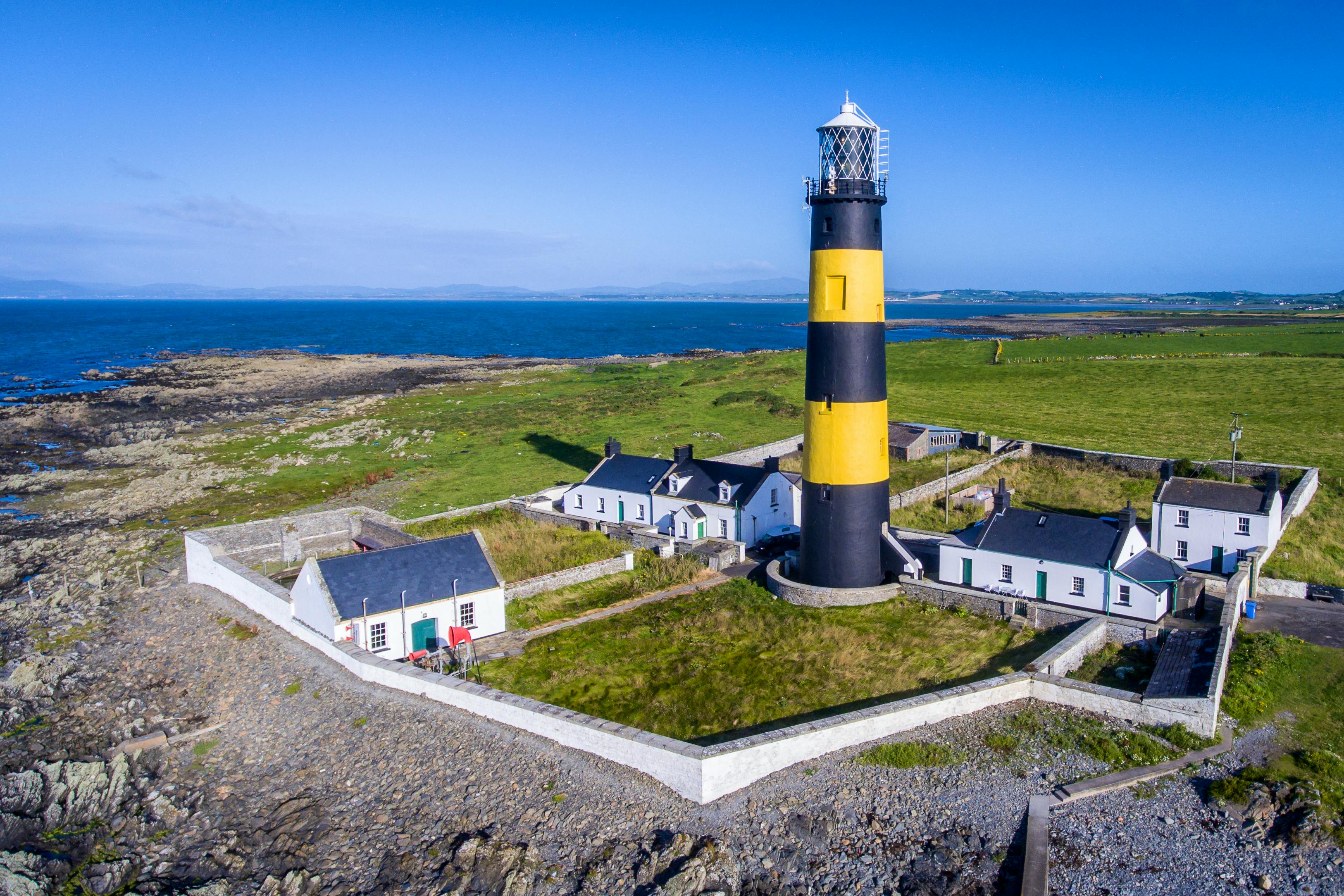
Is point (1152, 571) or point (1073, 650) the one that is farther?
point (1152, 571)

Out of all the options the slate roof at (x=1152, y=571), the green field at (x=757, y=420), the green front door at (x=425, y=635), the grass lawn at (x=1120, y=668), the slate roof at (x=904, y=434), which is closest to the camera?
the grass lawn at (x=1120, y=668)

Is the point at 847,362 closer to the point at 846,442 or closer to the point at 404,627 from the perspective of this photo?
the point at 846,442

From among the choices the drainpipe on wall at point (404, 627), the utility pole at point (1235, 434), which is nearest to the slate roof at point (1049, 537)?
the utility pole at point (1235, 434)

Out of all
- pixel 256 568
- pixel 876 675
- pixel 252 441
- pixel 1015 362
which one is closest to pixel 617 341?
pixel 1015 362

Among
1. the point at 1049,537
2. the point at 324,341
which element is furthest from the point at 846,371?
the point at 324,341

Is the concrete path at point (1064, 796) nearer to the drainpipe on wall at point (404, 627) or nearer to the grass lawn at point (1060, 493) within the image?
the drainpipe on wall at point (404, 627)

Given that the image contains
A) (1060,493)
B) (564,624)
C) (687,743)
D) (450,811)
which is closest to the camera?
(450,811)

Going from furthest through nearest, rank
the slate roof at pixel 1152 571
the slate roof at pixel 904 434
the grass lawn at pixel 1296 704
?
the slate roof at pixel 904 434, the slate roof at pixel 1152 571, the grass lawn at pixel 1296 704
